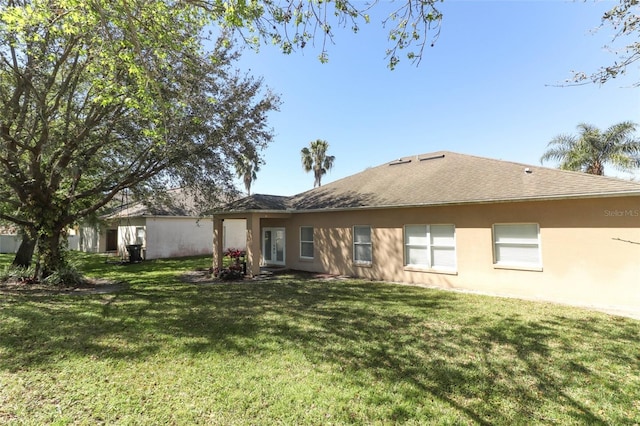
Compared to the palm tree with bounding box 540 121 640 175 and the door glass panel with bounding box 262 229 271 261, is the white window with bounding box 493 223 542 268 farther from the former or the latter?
the palm tree with bounding box 540 121 640 175

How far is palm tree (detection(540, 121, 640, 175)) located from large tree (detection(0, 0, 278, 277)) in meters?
19.8

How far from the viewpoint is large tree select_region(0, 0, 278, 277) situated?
768 centimetres

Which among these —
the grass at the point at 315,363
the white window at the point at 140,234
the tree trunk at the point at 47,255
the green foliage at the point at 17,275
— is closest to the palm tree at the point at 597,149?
the grass at the point at 315,363

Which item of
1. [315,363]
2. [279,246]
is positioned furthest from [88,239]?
[315,363]

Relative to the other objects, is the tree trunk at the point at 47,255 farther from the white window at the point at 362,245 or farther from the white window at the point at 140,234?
the white window at the point at 362,245

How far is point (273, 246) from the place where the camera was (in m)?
17.8

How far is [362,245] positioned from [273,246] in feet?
19.7

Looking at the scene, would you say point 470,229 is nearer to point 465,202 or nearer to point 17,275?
point 465,202

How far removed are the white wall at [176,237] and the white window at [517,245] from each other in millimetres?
18424

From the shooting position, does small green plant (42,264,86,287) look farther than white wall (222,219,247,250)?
No

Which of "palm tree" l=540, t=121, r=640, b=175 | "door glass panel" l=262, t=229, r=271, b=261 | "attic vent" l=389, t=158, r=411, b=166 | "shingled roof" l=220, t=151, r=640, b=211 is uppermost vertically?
"palm tree" l=540, t=121, r=640, b=175

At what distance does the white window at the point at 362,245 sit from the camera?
1379 cm

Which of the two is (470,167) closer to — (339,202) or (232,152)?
(339,202)

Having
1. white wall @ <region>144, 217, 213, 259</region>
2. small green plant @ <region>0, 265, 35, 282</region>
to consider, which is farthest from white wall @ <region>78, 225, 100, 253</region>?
small green plant @ <region>0, 265, 35, 282</region>
